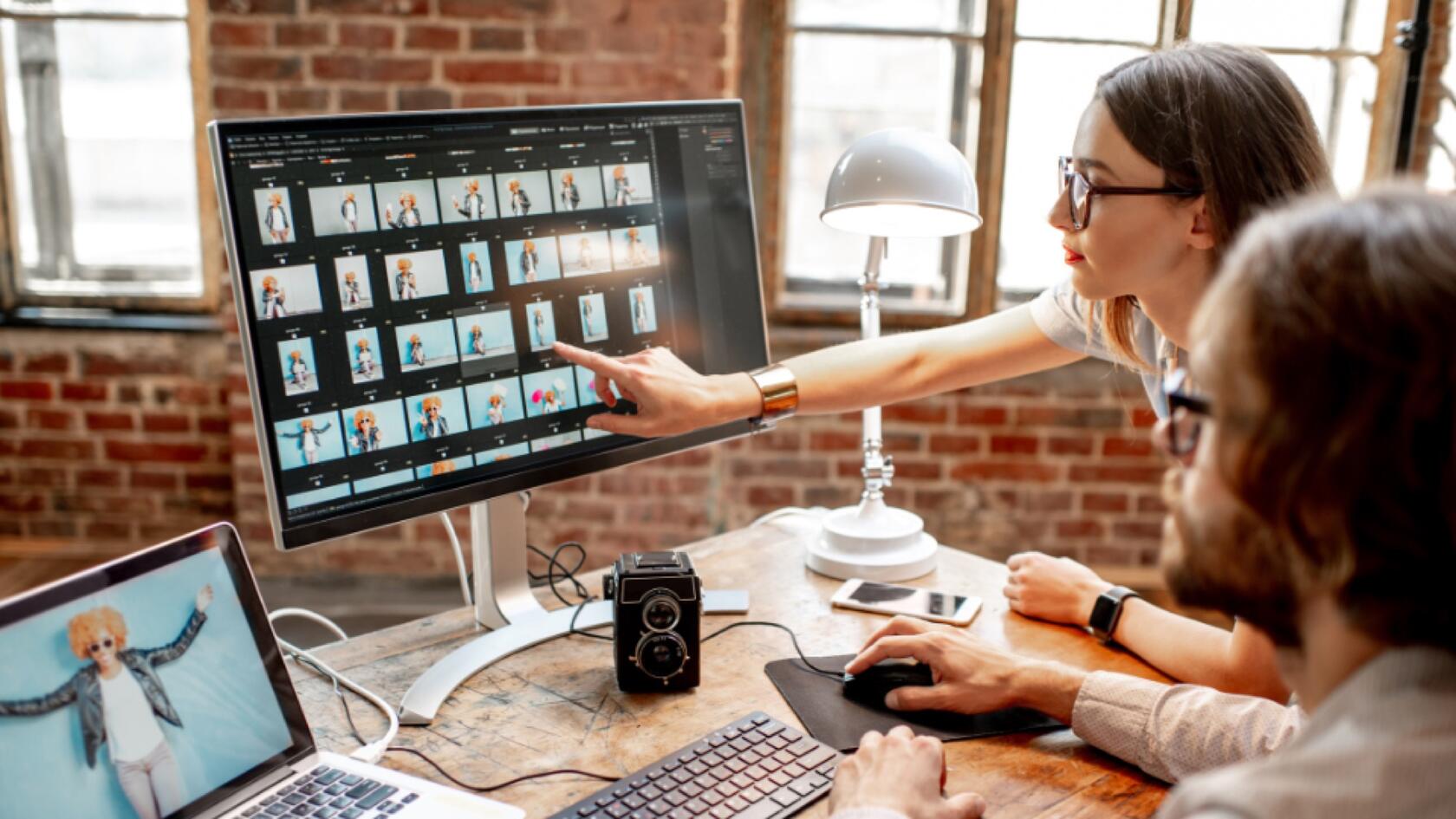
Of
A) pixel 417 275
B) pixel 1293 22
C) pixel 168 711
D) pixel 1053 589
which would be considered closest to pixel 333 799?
pixel 168 711

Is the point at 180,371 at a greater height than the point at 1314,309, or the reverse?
the point at 1314,309

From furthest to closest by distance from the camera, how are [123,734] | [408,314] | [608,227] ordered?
[608,227]
[408,314]
[123,734]

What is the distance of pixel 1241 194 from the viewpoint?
1279mm

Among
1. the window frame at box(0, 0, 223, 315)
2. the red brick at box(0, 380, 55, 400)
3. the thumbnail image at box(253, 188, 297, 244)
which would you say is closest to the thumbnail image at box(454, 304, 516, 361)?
the thumbnail image at box(253, 188, 297, 244)

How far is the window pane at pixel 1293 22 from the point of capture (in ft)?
10.00

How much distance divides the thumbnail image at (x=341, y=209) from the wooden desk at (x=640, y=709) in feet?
1.64

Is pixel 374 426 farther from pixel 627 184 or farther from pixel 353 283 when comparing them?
pixel 627 184

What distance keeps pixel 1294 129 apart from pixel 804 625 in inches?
31.9

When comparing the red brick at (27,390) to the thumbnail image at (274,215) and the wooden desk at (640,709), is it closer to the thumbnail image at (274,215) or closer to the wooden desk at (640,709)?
the wooden desk at (640,709)

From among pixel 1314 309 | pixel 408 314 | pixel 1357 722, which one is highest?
pixel 1314 309

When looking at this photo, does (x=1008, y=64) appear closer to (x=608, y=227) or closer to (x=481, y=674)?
(x=608, y=227)

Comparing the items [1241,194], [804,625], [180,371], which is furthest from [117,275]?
[1241,194]

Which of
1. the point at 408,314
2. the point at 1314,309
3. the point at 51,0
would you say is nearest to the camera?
the point at 1314,309

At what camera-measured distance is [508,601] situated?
4.65ft
